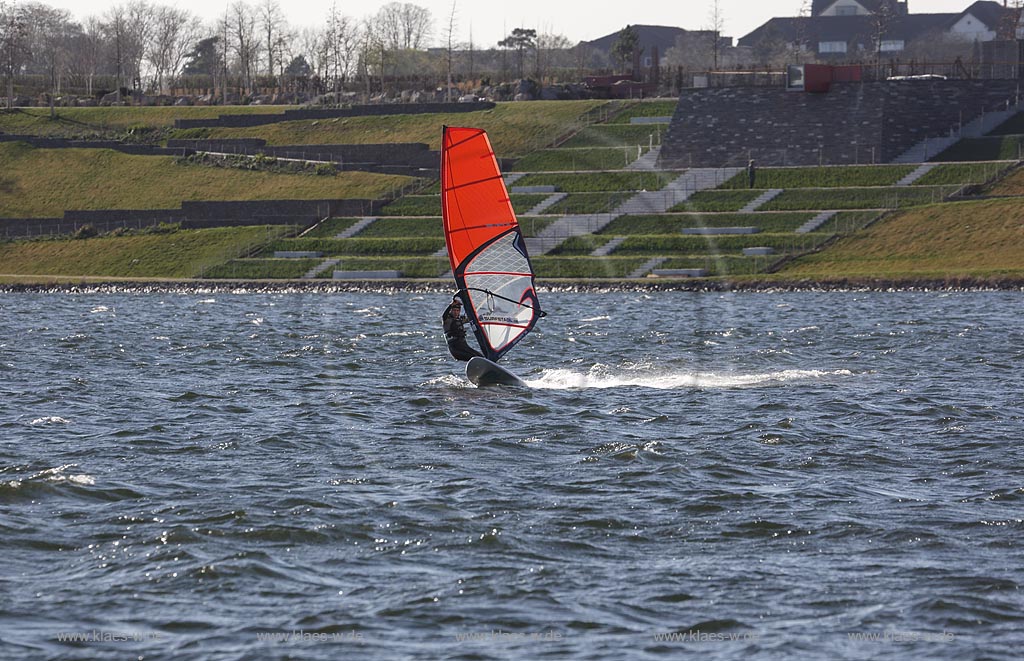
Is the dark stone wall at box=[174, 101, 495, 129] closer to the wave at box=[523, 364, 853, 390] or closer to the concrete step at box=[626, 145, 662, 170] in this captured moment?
the concrete step at box=[626, 145, 662, 170]

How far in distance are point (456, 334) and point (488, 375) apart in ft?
4.58

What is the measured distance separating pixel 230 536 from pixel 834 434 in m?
13.5

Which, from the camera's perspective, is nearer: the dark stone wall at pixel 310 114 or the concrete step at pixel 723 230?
the concrete step at pixel 723 230

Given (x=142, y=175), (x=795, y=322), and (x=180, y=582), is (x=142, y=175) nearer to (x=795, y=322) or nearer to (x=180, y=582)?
(x=795, y=322)

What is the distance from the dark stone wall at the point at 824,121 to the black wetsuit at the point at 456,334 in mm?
63726

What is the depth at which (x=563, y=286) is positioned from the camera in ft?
251

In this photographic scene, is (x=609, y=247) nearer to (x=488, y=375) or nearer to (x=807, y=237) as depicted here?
(x=807, y=237)

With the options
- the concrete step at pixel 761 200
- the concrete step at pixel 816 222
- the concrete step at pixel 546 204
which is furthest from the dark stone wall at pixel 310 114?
the concrete step at pixel 816 222

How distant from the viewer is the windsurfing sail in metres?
35.1

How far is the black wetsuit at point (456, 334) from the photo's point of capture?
1433 inches

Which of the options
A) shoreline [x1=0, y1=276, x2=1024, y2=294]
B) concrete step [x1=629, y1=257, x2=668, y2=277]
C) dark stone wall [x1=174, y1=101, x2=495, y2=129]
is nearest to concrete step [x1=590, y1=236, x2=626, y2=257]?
concrete step [x1=629, y1=257, x2=668, y2=277]

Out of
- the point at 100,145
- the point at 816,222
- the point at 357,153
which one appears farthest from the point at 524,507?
the point at 100,145

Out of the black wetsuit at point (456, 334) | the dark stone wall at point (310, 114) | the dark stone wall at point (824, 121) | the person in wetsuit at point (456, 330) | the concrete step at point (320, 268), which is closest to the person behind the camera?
the person in wetsuit at point (456, 330)

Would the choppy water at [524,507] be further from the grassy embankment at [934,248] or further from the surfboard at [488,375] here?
the grassy embankment at [934,248]
